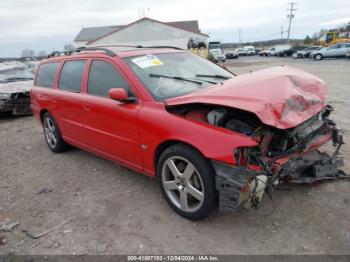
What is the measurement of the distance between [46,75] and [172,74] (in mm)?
2850

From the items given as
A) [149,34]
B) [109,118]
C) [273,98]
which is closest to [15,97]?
[109,118]

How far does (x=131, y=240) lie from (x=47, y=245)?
83 centimetres

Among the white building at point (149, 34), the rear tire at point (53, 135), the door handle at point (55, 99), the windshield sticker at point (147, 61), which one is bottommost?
the rear tire at point (53, 135)

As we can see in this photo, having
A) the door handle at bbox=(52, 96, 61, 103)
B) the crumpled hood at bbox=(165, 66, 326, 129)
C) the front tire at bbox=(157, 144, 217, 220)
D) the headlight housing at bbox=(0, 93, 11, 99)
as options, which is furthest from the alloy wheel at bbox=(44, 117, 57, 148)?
the headlight housing at bbox=(0, 93, 11, 99)

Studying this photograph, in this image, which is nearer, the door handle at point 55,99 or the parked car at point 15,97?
the door handle at point 55,99

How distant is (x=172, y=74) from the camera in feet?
12.4

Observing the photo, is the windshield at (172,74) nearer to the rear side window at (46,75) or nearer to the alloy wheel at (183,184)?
the alloy wheel at (183,184)

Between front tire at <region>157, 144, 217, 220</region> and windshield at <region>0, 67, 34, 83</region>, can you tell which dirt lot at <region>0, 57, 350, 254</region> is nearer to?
front tire at <region>157, 144, 217, 220</region>

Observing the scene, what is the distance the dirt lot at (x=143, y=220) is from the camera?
9.21ft

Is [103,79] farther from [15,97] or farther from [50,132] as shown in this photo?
[15,97]

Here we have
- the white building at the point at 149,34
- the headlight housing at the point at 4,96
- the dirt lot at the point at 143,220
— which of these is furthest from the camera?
the white building at the point at 149,34

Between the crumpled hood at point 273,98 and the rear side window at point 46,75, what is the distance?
9.48 ft

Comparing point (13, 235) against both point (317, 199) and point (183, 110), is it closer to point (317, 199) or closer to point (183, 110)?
point (183, 110)

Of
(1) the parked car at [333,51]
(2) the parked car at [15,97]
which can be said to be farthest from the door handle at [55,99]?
(1) the parked car at [333,51]
